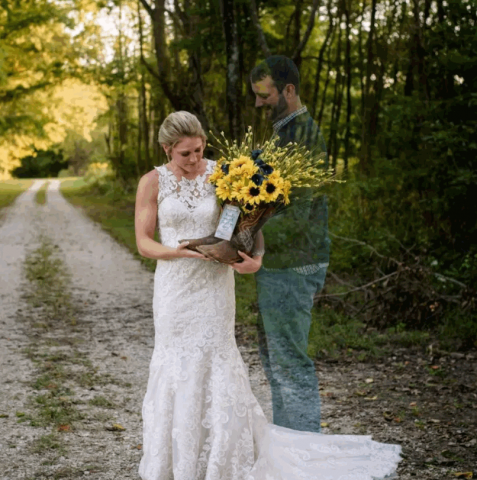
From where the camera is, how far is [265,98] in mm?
4754

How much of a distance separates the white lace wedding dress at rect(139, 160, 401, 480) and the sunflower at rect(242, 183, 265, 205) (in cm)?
31

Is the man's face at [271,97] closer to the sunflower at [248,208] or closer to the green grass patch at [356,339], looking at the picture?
the sunflower at [248,208]

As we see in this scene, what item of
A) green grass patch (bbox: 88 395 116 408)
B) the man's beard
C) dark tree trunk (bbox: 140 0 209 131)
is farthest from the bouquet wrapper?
dark tree trunk (bbox: 140 0 209 131)

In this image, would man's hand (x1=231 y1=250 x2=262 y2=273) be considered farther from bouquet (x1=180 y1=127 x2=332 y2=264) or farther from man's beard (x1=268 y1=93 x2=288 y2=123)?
man's beard (x1=268 y1=93 x2=288 y2=123)

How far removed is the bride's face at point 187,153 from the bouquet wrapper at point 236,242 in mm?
403

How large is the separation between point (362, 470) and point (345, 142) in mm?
12410

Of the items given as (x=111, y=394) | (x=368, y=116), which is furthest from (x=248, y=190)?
(x=368, y=116)

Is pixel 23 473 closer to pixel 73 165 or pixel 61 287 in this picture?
pixel 61 287

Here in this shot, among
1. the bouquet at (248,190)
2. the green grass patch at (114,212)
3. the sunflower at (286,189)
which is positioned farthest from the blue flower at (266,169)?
the green grass patch at (114,212)

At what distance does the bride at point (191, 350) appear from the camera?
4324 mm

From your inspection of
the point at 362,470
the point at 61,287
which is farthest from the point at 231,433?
the point at 61,287

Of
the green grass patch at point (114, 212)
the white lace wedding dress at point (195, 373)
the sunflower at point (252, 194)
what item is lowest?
the green grass patch at point (114, 212)

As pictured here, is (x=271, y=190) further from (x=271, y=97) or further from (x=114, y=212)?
(x=114, y=212)

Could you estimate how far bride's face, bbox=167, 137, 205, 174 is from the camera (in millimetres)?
4203
